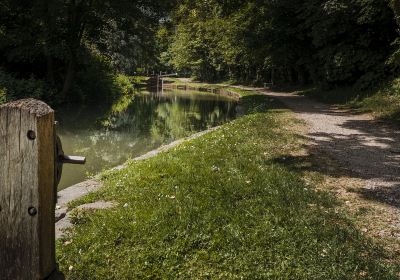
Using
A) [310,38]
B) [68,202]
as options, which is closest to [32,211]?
[68,202]

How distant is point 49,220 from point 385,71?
23.2 meters

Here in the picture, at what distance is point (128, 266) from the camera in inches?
191

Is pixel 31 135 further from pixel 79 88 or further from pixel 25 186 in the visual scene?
pixel 79 88

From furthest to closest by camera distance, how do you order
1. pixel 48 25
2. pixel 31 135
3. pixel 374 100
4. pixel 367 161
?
1. pixel 48 25
2. pixel 374 100
3. pixel 367 161
4. pixel 31 135

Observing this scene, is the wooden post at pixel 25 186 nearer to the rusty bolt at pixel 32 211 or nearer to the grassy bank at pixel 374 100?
the rusty bolt at pixel 32 211

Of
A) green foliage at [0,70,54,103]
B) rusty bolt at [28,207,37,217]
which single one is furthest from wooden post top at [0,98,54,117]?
green foliage at [0,70,54,103]

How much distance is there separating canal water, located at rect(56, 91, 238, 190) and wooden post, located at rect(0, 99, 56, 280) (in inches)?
330

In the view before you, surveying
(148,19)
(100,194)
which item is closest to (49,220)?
(100,194)

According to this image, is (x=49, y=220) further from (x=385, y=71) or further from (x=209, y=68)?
(x=209, y=68)

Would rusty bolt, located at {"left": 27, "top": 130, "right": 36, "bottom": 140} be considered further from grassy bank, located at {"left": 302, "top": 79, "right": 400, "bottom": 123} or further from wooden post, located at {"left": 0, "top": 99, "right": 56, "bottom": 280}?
grassy bank, located at {"left": 302, "top": 79, "right": 400, "bottom": 123}

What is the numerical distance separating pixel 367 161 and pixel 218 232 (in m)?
5.72

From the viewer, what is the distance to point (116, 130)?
66.0ft

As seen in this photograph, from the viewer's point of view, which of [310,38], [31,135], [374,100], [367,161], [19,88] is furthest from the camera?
[310,38]

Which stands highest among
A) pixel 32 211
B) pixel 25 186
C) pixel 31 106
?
pixel 31 106
